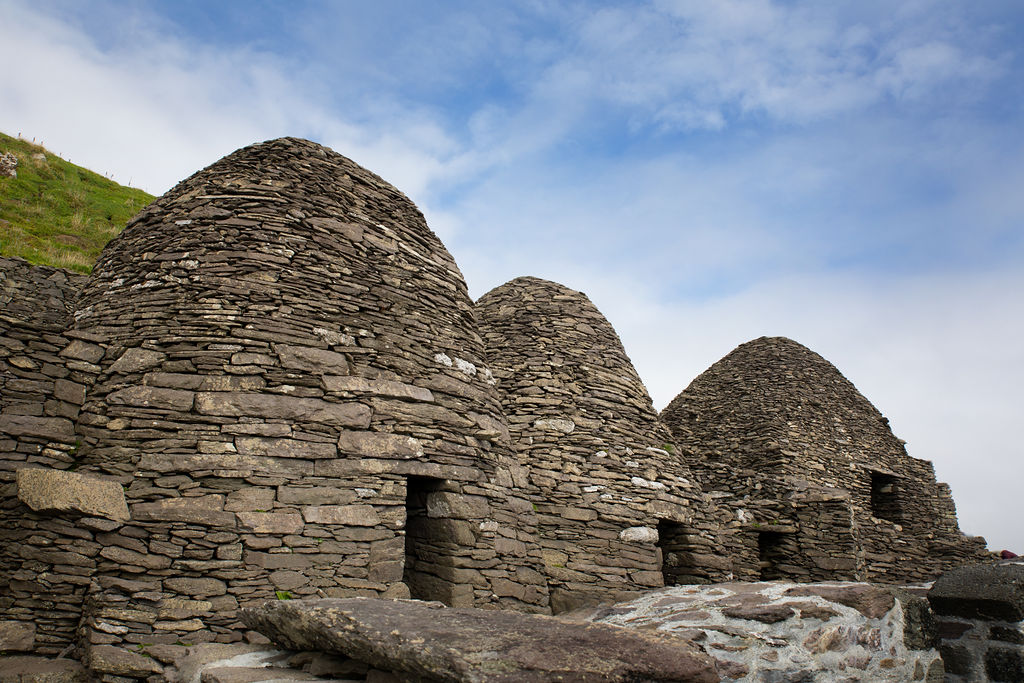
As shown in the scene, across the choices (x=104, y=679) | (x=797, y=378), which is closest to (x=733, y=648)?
(x=104, y=679)

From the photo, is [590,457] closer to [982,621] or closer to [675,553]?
[675,553]

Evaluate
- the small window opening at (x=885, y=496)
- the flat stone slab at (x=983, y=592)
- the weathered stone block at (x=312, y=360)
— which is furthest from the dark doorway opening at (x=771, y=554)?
the weathered stone block at (x=312, y=360)

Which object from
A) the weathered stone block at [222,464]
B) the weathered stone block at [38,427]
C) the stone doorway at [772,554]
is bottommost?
the stone doorway at [772,554]

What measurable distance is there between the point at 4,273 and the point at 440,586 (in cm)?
967

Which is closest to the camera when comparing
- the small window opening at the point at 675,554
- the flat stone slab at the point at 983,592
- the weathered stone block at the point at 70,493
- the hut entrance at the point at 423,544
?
the flat stone slab at the point at 983,592

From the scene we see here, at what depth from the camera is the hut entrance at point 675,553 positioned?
8.94 m

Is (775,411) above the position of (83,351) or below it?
above

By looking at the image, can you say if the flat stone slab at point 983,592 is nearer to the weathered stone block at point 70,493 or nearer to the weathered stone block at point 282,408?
the weathered stone block at point 282,408

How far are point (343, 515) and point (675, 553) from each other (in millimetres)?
5579

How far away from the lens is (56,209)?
59.0 ft

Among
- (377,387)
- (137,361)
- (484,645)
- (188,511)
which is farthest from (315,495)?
(484,645)

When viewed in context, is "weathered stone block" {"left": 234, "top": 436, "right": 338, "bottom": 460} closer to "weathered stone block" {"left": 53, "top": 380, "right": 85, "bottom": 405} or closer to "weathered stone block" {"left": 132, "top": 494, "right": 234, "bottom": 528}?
"weathered stone block" {"left": 132, "top": 494, "right": 234, "bottom": 528}

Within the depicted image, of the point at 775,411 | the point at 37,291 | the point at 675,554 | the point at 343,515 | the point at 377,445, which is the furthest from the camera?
the point at 775,411

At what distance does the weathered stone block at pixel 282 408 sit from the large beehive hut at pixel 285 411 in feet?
0.05
